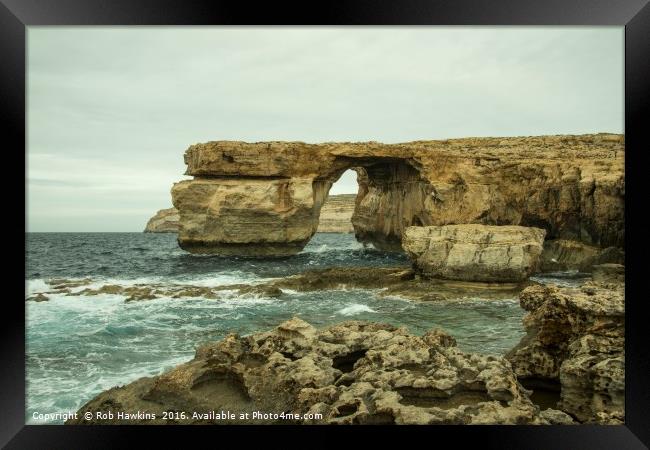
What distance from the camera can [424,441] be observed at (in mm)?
3795

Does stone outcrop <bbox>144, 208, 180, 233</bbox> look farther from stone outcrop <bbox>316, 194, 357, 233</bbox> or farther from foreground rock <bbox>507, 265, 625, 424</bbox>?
foreground rock <bbox>507, 265, 625, 424</bbox>

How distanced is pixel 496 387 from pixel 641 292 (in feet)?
6.80

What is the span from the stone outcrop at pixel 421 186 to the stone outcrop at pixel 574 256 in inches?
12.8

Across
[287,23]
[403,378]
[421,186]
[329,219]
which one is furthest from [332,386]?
[329,219]

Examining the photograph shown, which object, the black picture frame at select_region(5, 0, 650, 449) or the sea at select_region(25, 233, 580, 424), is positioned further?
the sea at select_region(25, 233, 580, 424)

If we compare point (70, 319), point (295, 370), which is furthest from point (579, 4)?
point (70, 319)

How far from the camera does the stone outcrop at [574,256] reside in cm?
1537

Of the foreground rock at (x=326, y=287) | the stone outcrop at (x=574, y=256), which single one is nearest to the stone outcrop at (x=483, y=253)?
the foreground rock at (x=326, y=287)

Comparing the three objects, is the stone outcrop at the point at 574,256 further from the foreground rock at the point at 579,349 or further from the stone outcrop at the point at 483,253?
the foreground rock at the point at 579,349

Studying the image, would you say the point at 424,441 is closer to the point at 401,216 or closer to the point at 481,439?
the point at 481,439

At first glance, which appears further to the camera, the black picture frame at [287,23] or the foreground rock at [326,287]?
the foreground rock at [326,287]

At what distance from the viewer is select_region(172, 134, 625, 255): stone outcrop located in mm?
15953

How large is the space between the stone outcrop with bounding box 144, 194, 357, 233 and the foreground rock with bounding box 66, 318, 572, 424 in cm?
4307

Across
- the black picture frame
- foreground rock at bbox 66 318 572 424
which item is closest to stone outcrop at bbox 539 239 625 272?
the black picture frame
